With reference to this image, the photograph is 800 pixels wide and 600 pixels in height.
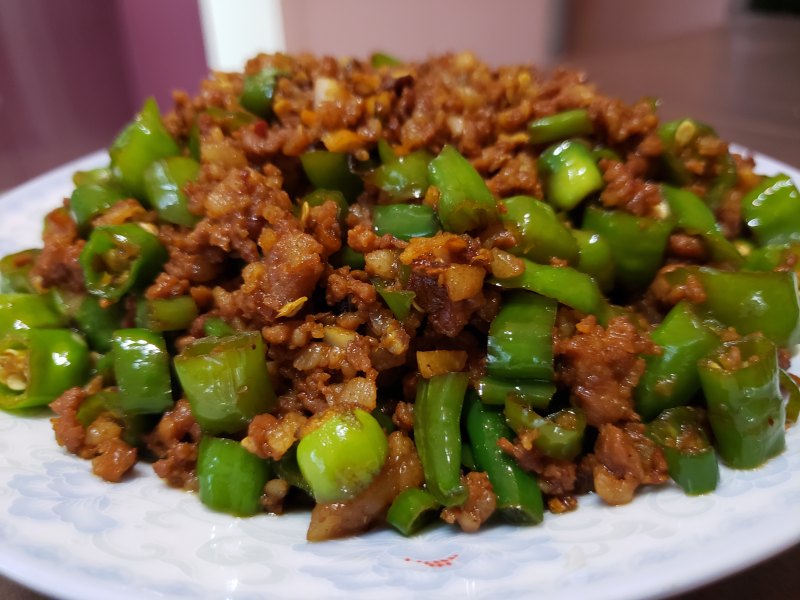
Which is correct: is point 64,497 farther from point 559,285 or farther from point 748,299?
point 748,299

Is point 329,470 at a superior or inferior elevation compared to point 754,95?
superior

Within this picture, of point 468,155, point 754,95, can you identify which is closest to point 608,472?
point 468,155

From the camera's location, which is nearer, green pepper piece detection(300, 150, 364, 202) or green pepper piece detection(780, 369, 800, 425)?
green pepper piece detection(780, 369, 800, 425)

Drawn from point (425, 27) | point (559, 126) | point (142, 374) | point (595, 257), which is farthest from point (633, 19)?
point (142, 374)

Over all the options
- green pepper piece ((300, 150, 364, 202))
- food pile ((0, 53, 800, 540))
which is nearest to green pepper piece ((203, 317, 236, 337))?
food pile ((0, 53, 800, 540))

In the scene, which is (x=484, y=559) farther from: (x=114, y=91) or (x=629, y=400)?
(x=114, y=91)

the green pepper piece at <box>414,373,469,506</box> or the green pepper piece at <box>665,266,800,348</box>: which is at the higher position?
the green pepper piece at <box>665,266,800,348</box>

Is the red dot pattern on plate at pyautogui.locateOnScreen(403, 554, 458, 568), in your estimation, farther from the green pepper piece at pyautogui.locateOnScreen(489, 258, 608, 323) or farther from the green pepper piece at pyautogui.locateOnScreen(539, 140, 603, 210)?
the green pepper piece at pyautogui.locateOnScreen(539, 140, 603, 210)

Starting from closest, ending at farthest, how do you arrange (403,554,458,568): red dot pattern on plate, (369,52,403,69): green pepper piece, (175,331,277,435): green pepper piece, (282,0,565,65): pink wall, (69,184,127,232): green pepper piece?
1. (403,554,458,568): red dot pattern on plate
2. (175,331,277,435): green pepper piece
3. (69,184,127,232): green pepper piece
4. (369,52,403,69): green pepper piece
5. (282,0,565,65): pink wall
